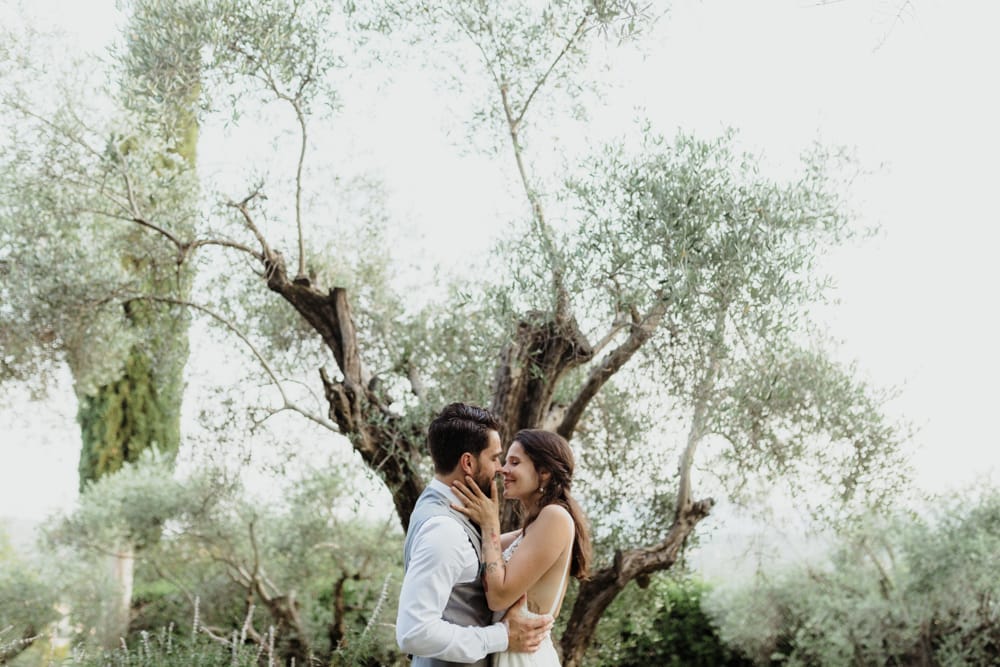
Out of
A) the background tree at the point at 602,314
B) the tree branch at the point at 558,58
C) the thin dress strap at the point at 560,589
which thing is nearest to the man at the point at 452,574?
the thin dress strap at the point at 560,589

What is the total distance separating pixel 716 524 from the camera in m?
9.10

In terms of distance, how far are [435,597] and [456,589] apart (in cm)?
29

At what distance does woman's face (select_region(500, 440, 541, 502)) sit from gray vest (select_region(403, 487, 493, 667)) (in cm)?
38

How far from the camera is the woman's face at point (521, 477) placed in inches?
175

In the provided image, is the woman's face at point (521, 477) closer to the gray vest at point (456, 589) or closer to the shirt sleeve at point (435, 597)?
the gray vest at point (456, 589)

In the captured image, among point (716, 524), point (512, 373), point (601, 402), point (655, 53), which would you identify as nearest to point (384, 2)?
point (655, 53)

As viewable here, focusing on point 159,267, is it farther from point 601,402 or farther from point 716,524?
point 716,524

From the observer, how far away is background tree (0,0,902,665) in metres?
7.05

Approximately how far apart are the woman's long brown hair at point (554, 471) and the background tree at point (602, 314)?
8.20 ft

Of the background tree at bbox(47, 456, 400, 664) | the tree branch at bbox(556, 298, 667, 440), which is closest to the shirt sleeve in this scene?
the tree branch at bbox(556, 298, 667, 440)

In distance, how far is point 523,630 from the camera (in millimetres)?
4137

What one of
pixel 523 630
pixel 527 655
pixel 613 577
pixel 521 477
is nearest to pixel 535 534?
pixel 521 477

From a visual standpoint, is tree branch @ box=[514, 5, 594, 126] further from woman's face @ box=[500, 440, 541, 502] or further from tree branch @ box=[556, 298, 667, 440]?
woman's face @ box=[500, 440, 541, 502]

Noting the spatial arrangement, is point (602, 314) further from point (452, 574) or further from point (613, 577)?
point (452, 574)
